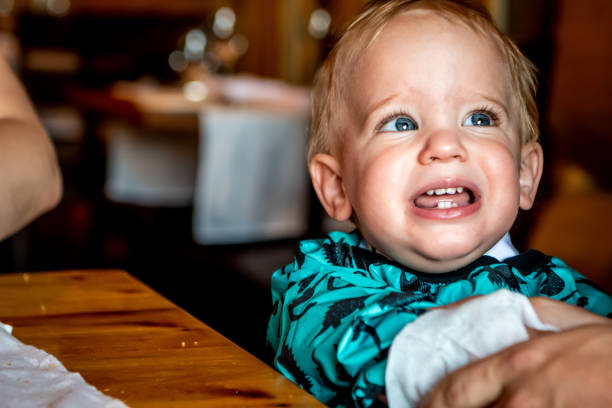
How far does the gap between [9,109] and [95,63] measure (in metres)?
5.71

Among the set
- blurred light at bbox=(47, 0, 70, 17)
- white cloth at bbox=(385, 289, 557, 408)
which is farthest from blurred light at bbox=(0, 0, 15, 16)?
white cloth at bbox=(385, 289, 557, 408)

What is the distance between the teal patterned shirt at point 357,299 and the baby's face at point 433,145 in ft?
0.09

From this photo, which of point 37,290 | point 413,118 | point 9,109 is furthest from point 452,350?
point 9,109

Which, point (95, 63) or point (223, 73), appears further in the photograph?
point (95, 63)

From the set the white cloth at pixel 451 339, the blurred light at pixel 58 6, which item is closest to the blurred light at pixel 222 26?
the blurred light at pixel 58 6

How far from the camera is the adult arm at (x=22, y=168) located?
829 millimetres

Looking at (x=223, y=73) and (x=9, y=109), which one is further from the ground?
(x=9, y=109)

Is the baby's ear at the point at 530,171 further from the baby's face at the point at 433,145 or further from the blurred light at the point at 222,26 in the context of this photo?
the blurred light at the point at 222,26

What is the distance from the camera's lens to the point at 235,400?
0.54m

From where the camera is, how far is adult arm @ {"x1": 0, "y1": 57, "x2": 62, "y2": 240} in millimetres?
829

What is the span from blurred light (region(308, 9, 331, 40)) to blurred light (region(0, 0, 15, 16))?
11.1 ft

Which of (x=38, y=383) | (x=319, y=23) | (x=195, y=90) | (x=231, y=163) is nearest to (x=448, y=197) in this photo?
(x=38, y=383)

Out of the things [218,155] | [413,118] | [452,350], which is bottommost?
[218,155]

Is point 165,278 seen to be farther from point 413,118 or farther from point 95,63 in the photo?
point 95,63
